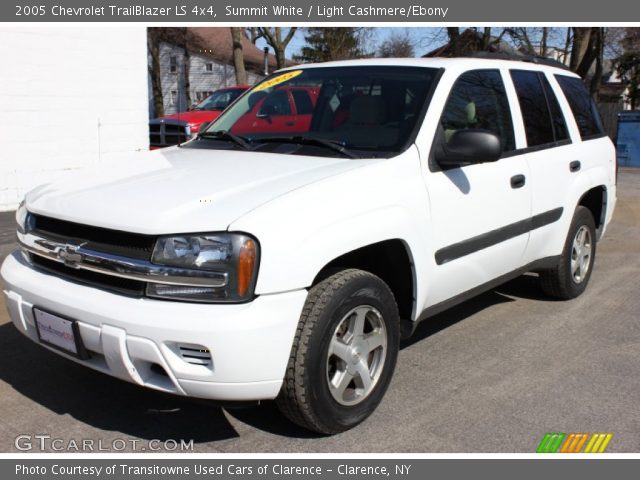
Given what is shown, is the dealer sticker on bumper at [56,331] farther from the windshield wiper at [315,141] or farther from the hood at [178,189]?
the windshield wiper at [315,141]

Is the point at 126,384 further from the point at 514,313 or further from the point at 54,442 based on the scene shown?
the point at 514,313

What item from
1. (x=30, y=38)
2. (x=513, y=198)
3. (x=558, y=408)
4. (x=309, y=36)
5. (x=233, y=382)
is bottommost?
(x=558, y=408)

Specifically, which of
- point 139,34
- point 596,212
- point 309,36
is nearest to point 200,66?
point 309,36

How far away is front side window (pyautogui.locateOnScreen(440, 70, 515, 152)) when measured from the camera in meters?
4.29

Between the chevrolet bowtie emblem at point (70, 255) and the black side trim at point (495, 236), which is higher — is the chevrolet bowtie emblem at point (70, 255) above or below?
above

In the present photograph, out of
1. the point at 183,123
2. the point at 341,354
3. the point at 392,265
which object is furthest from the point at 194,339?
the point at 183,123

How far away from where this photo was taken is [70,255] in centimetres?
337

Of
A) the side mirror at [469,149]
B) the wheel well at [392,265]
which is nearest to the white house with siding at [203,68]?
the side mirror at [469,149]

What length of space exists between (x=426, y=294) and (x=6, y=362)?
8.80 ft

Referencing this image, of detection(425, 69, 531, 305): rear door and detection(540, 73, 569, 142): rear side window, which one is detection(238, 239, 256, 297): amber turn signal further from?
detection(540, 73, 569, 142): rear side window

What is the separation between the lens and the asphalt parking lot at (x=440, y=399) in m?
3.56

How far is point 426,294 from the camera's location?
3.98 meters

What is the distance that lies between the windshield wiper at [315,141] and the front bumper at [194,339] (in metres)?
1.10

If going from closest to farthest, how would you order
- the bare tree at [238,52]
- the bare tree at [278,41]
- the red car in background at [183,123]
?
the red car in background at [183,123]
the bare tree at [238,52]
the bare tree at [278,41]
